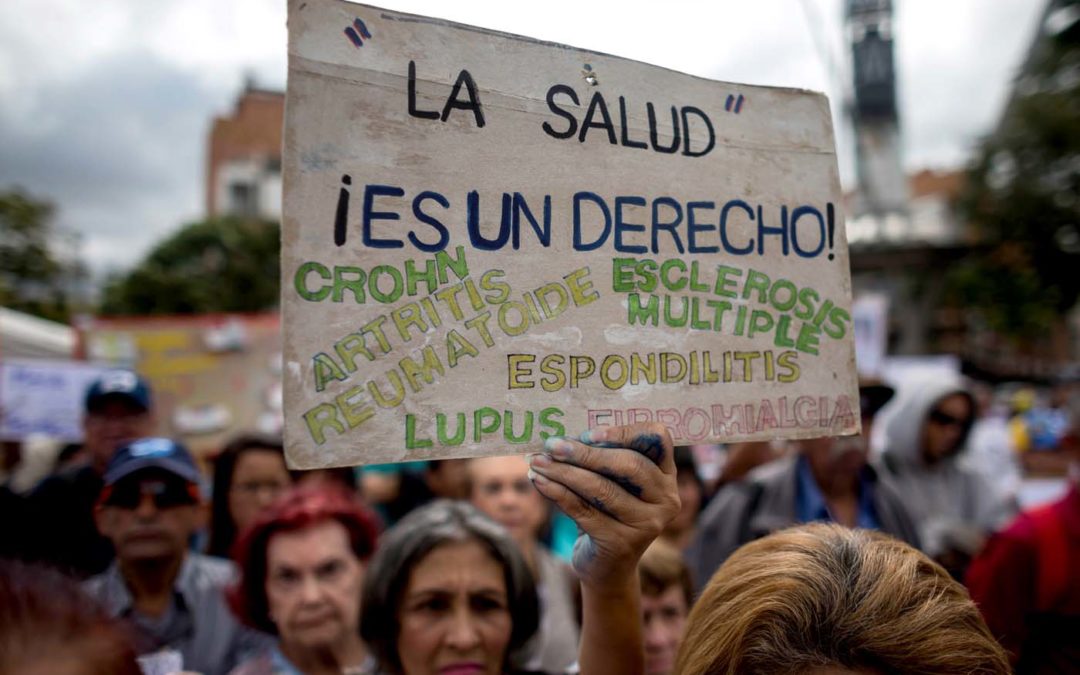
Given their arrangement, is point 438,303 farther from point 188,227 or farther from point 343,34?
point 188,227

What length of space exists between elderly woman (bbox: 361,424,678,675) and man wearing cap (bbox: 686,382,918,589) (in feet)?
4.01

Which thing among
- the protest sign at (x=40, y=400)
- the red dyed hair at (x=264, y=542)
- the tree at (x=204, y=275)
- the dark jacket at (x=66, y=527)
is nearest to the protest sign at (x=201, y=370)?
the protest sign at (x=40, y=400)

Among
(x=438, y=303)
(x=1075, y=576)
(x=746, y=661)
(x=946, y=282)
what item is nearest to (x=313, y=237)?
(x=438, y=303)

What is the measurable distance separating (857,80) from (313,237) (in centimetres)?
3590

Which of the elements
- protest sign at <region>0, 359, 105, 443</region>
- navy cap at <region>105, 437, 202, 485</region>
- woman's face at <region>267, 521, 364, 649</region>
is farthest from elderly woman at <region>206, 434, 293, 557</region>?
protest sign at <region>0, 359, 105, 443</region>

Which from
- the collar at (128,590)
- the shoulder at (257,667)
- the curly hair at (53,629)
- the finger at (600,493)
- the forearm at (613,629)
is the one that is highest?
the finger at (600,493)

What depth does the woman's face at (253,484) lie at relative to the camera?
10.5 ft

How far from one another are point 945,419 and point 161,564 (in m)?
3.24

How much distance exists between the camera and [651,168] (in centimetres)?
134

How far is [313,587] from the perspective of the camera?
83.9 inches

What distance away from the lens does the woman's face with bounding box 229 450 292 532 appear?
3.20 meters

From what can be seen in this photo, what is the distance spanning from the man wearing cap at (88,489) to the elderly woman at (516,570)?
1.33 m

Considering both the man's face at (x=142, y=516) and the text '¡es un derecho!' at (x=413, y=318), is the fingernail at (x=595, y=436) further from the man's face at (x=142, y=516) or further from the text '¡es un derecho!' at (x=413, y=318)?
the man's face at (x=142, y=516)

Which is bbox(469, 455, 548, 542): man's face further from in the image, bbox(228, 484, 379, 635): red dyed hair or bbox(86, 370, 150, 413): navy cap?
bbox(86, 370, 150, 413): navy cap
